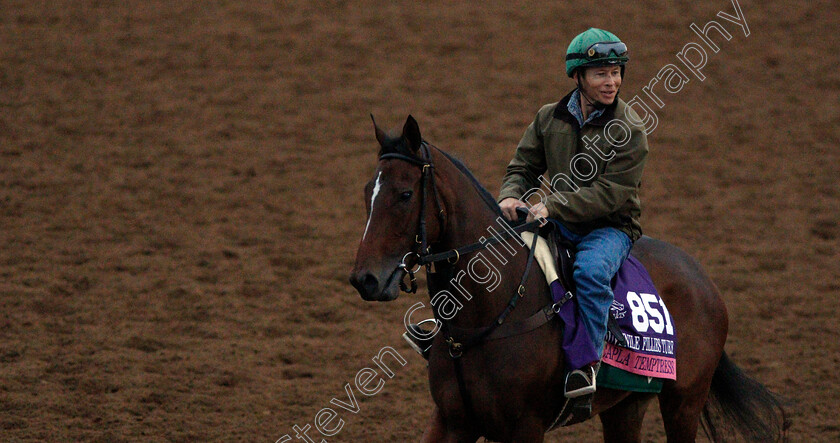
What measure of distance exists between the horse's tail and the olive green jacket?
115 cm

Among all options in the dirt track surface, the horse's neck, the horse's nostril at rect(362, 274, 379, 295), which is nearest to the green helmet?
the horse's neck

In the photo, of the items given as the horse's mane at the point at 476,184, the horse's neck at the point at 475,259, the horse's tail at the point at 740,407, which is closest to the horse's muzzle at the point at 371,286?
the horse's neck at the point at 475,259

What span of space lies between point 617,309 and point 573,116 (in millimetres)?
875

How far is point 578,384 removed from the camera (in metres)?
3.52

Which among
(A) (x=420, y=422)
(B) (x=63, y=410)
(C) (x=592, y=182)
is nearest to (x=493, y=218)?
(C) (x=592, y=182)

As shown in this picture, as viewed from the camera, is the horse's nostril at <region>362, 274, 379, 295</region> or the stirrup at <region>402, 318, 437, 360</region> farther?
the stirrup at <region>402, 318, 437, 360</region>

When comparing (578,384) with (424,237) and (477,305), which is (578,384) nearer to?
(477,305)

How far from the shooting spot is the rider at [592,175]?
362 cm

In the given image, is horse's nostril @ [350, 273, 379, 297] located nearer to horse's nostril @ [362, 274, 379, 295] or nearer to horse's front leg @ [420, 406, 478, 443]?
horse's nostril @ [362, 274, 379, 295]

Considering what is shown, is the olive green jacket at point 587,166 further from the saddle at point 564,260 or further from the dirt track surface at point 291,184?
the dirt track surface at point 291,184

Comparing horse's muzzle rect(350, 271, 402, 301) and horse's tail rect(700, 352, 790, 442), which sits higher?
horse's muzzle rect(350, 271, 402, 301)

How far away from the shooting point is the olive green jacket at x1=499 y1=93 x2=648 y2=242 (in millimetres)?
3650

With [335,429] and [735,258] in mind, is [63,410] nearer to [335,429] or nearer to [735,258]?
[335,429]

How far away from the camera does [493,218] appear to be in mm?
3576
